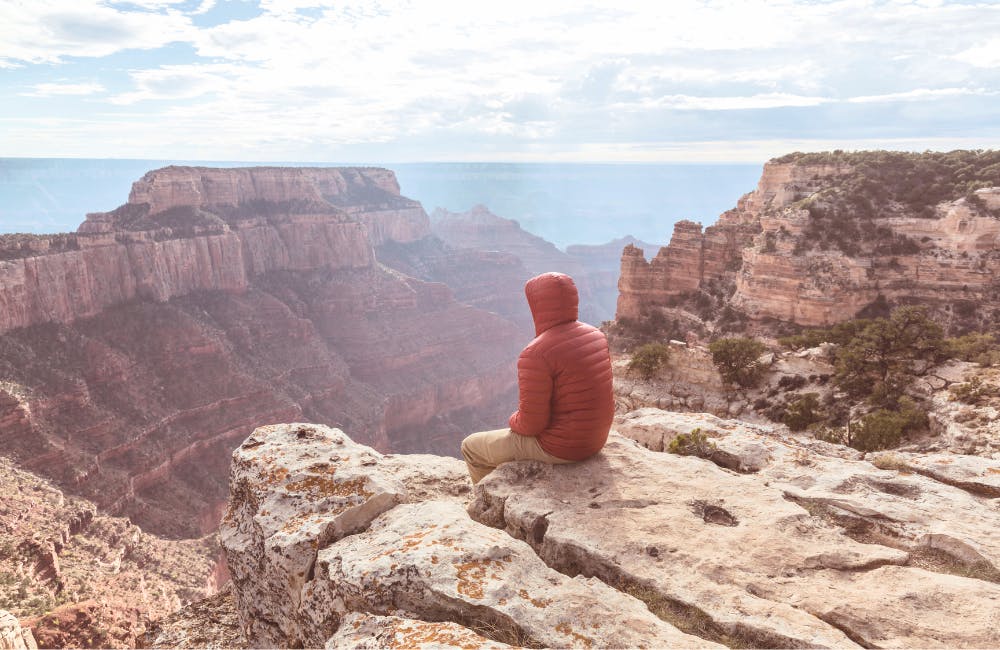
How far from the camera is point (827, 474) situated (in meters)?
7.14

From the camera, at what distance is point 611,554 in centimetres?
523

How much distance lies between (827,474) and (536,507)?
12.8ft

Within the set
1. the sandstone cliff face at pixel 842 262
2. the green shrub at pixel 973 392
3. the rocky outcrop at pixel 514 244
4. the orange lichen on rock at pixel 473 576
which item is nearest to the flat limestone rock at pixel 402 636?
the orange lichen on rock at pixel 473 576

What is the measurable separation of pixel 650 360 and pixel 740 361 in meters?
3.44

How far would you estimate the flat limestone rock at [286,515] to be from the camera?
5000mm

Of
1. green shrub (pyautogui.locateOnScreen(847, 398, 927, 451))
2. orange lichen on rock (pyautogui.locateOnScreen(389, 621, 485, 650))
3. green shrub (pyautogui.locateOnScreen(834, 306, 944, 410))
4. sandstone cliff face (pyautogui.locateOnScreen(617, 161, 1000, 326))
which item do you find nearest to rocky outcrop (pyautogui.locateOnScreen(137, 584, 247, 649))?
orange lichen on rock (pyautogui.locateOnScreen(389, 621, 485, 650))

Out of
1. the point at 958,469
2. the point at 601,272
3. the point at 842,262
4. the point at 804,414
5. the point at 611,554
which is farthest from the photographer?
the point at 601,272

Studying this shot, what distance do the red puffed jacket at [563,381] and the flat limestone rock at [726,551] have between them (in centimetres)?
46

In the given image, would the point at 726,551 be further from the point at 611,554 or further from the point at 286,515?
the point at 286,515

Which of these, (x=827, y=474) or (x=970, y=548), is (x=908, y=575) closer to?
(x=970, y=548)

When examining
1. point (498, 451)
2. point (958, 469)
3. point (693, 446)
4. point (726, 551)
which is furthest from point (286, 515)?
point (958, 469)

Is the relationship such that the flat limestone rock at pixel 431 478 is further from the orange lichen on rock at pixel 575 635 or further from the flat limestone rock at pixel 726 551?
the orange lichen on rock at pixel 575 635

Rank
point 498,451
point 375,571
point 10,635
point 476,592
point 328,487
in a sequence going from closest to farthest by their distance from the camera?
point 476,592
point 375,571
point 328,487
point 498,451
point 10,635

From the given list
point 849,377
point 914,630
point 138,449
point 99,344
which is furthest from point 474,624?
point 99,344
